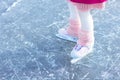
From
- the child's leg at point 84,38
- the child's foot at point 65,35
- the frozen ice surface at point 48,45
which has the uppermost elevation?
the child's leg at point 84,38

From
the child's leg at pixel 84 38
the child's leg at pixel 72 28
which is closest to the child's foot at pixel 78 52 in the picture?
the child's leg at pixel 84 38

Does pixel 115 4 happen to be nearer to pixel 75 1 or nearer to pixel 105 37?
pixel 105 37

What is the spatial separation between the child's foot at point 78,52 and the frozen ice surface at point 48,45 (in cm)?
2

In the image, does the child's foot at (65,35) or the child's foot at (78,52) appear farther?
the child's foot at (65,35)

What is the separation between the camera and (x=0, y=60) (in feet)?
4.47

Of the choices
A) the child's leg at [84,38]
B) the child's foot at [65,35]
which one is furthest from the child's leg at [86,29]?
the child's foot at [65,35]

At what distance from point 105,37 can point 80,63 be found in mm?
245

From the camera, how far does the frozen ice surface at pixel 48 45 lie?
126 centimetres

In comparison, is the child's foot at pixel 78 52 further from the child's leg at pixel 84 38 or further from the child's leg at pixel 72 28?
the child's leg at pixel 72 28

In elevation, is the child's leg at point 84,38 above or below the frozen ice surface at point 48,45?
above

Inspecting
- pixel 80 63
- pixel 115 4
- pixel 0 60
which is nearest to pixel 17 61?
pixel 0 60

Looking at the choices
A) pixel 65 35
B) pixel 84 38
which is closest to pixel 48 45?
pixel 65 35

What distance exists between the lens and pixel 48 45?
1427 mm

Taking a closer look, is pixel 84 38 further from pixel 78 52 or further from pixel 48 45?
pixel 48 45
